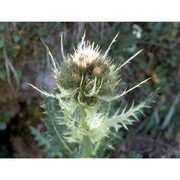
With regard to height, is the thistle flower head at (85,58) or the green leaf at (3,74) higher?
the thistle flower head at (85,58)

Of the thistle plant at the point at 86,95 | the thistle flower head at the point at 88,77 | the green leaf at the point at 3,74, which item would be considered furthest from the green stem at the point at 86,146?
the green leaf at the point at 3,74

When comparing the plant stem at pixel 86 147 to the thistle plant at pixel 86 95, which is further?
the plant stem at pixel 86 147

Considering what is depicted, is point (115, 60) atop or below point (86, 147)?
atop

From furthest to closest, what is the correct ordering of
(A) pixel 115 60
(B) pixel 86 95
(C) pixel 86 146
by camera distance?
(A) pixel 115 60
(C) pixel 86 146
(B) pixel 86 95

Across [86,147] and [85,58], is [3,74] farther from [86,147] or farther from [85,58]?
[85,58]

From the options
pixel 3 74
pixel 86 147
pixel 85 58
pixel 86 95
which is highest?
pixel 85 58

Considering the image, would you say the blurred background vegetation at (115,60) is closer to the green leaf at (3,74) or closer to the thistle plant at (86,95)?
the green leaf at (3,74)

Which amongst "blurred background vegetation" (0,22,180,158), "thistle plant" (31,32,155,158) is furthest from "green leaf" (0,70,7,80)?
"thistle plant" (31,32,155,158)

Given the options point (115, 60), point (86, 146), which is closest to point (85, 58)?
point (86, 146)

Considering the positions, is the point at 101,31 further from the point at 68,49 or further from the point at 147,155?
the point at 147,155
